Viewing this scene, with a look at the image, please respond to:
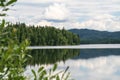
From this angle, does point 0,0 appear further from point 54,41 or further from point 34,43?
point 54,41

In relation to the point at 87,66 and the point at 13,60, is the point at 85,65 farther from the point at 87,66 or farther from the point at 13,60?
the point at 13,60

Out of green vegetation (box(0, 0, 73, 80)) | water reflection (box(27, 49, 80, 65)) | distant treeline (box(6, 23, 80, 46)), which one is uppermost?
green vegetation (box(0, 0, 73, 80))

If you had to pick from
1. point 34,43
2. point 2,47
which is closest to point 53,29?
point 34,43

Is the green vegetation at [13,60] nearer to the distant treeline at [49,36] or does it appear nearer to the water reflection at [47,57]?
the water reflection at [47,57]

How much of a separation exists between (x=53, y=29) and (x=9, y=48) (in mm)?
127293

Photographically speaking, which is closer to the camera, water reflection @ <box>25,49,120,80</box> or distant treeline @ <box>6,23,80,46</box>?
water reflection @ <box>25,49,120,80</box>

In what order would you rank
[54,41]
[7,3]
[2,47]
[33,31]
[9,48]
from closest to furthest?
1. [9,48]
2. [7,3]
3. [2,47]
4. [33,31]
5. [54,41]

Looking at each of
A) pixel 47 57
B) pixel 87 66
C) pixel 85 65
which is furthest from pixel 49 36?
pixel 87 66

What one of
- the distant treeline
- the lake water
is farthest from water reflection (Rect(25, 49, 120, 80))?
the distant treeline

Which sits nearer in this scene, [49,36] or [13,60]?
[13,60]

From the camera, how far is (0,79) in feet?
8.52

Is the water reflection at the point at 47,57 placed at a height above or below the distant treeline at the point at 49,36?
above

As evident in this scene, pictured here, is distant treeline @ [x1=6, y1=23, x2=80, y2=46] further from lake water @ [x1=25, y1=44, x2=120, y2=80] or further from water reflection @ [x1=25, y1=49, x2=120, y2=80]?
water reflection @ [x1=25, y1=49, x2=120, y2=80]

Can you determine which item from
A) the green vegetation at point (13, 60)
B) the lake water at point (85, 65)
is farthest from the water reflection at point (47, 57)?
the green vegetation at point (13, 60)
